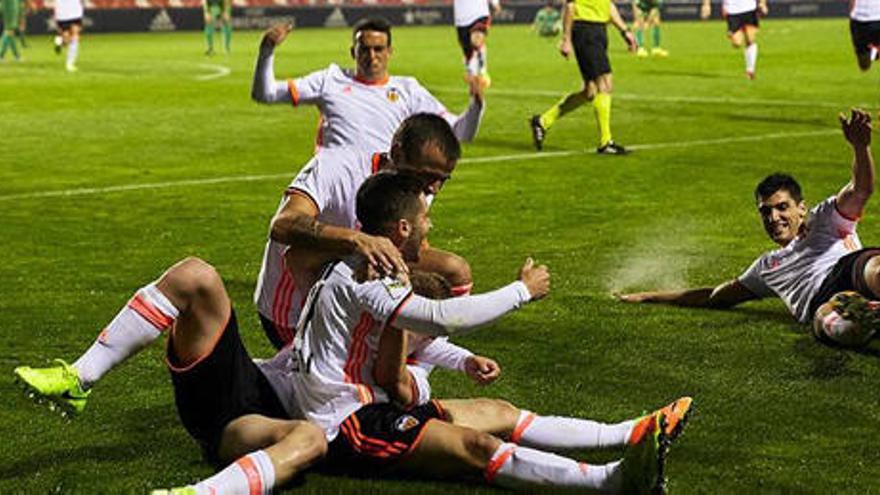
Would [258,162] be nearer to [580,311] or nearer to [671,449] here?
[580,311]

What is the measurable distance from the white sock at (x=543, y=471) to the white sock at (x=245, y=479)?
70 centimetres

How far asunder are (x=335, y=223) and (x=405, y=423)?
6.42 ft

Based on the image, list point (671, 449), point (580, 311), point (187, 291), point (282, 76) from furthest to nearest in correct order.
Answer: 1. point (282, 76)
2. point (580, 311)
3. point (671, 449)
4. point (187, 291)

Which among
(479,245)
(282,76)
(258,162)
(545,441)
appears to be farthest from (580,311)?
(282,76)

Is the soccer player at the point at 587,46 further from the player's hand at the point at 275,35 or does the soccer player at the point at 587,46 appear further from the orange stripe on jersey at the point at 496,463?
the orange stripe on jersey at the point at 496,463

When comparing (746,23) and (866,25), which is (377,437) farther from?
(746,23)

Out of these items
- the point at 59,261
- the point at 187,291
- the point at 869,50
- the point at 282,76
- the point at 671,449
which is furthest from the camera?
the point at 282,76

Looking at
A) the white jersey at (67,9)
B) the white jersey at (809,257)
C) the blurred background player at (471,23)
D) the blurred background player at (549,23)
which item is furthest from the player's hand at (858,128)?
the blurred background player at (549,23)

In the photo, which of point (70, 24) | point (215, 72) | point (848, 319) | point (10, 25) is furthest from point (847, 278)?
point (10, 25)

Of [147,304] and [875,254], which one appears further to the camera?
[875,254]

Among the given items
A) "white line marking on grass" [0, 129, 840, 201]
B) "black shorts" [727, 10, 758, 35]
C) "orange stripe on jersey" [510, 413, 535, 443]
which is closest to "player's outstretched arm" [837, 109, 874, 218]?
"orange stripe on jersey" [510, 413, 535, 443]

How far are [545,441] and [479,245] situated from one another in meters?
5.20

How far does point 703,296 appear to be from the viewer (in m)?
8.80

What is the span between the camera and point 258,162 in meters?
16.0
